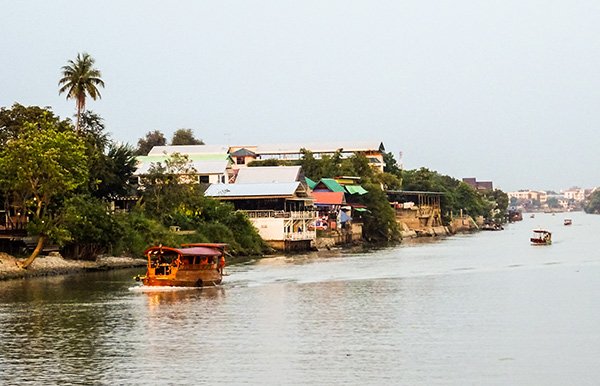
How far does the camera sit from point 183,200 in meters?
72.2

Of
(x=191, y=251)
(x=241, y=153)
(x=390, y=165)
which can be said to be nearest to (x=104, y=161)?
(x=191, y=251)

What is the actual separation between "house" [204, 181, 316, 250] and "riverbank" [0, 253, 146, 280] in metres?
17.3

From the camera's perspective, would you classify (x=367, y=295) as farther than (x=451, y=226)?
No

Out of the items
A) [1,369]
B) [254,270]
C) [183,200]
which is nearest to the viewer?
[1,369]

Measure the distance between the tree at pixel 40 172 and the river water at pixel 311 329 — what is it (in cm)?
310

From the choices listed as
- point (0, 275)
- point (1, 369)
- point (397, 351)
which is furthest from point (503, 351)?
point (0, 275)

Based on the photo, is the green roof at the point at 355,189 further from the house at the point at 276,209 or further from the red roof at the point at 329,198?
the house at the point at 276,209

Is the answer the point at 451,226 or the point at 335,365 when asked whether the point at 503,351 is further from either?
the point at 451,226

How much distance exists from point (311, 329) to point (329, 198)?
199 feet

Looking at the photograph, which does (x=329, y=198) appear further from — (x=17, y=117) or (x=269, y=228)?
(x=17, y=117)

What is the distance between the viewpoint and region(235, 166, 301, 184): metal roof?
91562 millimetres

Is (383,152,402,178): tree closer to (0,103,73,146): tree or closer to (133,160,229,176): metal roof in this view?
(133,160,229,176): metal roof

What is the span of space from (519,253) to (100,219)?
34562 mm

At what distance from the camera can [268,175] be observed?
93.1 m
